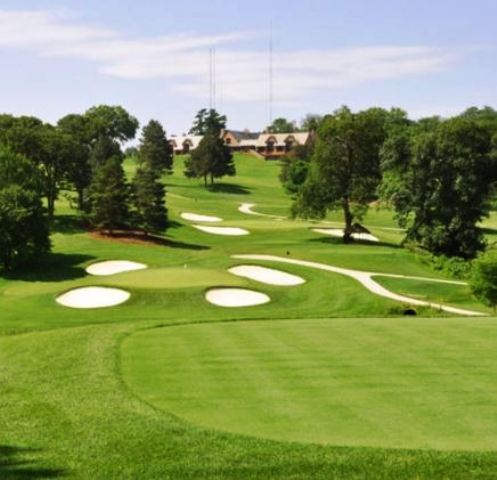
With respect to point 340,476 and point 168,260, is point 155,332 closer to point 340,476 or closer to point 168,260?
point 340,476

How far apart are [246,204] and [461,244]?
139 ft

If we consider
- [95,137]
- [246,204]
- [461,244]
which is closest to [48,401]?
[461,244]

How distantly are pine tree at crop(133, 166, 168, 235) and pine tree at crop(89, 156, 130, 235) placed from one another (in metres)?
2.88

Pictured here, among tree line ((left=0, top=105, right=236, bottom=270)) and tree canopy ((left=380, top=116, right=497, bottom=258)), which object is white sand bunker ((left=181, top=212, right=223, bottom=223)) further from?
tree canopy ((left=380, top=116, right=497, bottom=258))

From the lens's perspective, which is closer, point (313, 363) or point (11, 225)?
point (313, 363)

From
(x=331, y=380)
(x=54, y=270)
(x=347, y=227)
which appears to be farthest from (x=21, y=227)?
(x=331, y=380)

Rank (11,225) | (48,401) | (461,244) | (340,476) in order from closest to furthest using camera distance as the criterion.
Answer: (340,476) → (48,401) → (11,225) → (461,244)

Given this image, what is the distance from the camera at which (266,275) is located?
44969 mm

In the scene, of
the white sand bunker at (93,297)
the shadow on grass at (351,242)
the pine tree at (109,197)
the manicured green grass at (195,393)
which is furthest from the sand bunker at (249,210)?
the white sand bunker at (93,297)

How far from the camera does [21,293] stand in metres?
40.8

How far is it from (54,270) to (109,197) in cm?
1352

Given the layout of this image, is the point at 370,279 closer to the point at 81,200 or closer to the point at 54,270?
the point at 54,270

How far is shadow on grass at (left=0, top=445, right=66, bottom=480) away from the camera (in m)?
10.6

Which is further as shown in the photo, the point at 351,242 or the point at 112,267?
the point at 351,242
